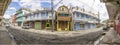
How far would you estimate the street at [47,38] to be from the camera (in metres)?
4.16

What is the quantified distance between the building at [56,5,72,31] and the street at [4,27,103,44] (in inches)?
21.9

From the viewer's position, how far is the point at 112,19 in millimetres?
3492

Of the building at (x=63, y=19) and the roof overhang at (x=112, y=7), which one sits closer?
the roof overhang at (x=112, y=7)

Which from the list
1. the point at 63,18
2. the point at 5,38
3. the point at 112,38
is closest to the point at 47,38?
the point at 5,38

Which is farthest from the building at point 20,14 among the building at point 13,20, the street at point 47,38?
the street at point 47,38

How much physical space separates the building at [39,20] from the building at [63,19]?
4.5 inches

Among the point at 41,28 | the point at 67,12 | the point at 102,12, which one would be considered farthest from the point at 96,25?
the point at 41,28

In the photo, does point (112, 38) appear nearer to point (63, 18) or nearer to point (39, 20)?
point (63, 18)

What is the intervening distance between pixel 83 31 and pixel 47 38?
78cm

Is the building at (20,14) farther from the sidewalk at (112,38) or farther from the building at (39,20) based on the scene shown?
the sidewalk at (112,38)

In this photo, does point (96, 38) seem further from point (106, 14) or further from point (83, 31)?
point (106, 14)

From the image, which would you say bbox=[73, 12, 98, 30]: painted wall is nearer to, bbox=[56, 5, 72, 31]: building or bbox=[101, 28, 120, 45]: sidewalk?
bbox=[56, 5, 72, 31]: building

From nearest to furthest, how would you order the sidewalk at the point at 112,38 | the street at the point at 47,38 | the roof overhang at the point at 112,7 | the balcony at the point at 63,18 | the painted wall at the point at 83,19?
the roof overhang at the point at 112,7
the sidewalk at the point at 112,38
the balcony at the point at 63,18
the painted wall at the point at 83,19
the street at the point at 47,38

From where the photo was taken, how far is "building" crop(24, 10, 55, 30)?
3.57m
